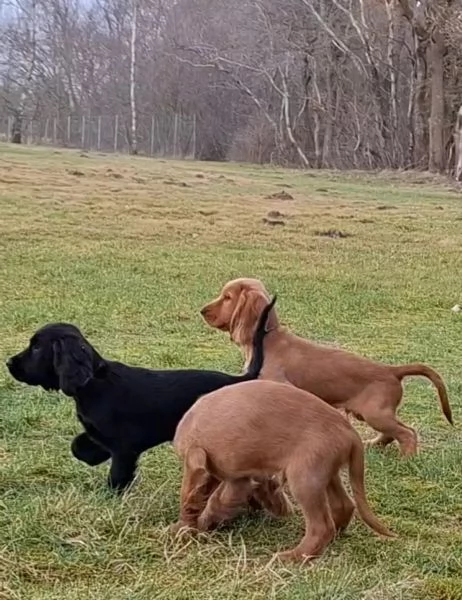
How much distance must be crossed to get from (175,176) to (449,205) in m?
6.40

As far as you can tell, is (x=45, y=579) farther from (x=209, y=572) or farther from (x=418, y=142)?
(x=418, y=142)

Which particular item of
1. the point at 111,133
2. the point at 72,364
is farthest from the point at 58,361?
the point at 111,133

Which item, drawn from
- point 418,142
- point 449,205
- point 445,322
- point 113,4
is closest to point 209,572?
point 445,322

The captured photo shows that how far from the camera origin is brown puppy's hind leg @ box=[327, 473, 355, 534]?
374 cm

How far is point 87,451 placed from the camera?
169 inches

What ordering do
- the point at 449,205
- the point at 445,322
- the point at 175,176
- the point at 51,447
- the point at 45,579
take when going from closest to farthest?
the point at 45,579 → the point at 51,447 → the point at 445,322 → the point at 449,205 → the point at 175,176

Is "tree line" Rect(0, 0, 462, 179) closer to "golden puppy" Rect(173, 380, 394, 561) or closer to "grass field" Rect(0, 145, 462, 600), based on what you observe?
"grass field" Rect(0, 145, 462, 600)

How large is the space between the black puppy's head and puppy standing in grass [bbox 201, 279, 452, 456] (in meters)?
1.21

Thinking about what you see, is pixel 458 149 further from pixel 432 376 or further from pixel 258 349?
pixel 258 349

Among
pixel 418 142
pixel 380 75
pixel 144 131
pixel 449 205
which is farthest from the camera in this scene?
pixel 144 131

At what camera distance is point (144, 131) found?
4694 centimetres

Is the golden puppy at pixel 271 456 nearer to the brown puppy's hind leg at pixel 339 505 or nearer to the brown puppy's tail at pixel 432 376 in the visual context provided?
the brown puppy's hind leg at pixel 339 505

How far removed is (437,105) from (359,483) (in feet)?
98.3

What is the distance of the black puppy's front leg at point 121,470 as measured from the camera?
409 cm
